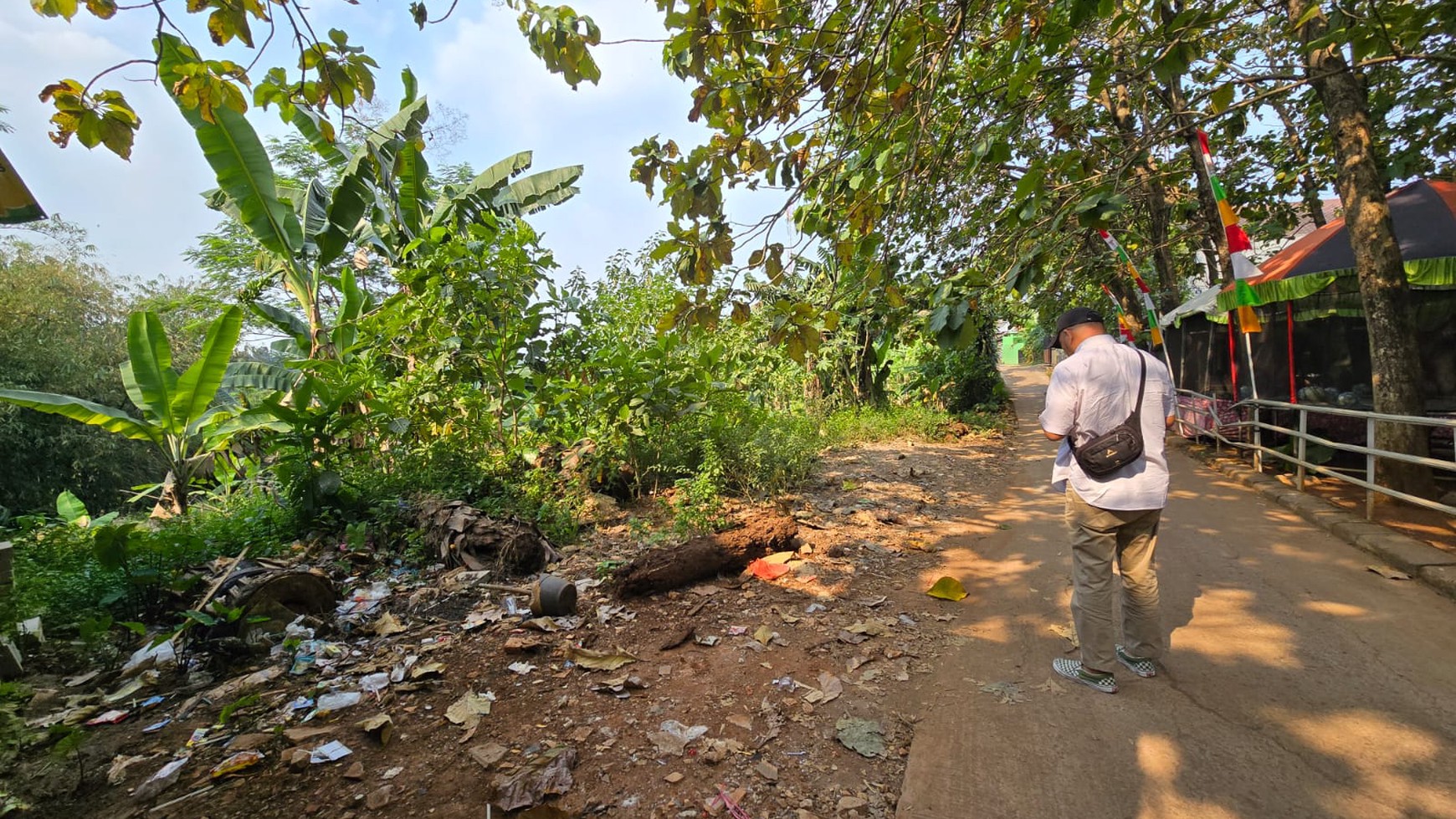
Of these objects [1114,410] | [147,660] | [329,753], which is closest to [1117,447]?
[1114,410]

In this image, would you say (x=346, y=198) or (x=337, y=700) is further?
(x=346, y=198)

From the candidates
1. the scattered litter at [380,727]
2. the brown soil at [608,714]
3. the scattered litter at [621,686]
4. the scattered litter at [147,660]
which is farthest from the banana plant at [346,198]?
the scattered litter at [621,686]

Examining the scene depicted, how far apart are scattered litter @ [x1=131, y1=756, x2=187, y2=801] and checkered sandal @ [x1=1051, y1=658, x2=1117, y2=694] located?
377 cm

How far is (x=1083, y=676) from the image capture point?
2885mm

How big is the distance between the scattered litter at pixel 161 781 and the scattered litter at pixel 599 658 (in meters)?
1.55

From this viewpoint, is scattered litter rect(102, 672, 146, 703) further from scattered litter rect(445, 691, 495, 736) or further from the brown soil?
scattered litter rect(445, 691, 495, 736)

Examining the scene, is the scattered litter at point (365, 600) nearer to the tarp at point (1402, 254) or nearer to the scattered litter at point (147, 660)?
the scattered litter at point (147, 660)

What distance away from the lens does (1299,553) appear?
4465mm

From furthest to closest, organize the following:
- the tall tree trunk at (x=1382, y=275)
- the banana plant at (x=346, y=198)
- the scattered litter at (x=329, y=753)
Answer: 1. the banana plant at (x=346, y=198)
2. the tall tree trunk at (x=1382, y=275)
3. the scattered litter at (x=329, y=753)

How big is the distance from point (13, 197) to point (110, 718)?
218 cm

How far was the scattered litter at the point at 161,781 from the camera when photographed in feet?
7.14

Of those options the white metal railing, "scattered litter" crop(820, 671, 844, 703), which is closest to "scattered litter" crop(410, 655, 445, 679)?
"scattered litter" crop(820, 671, 844, 703)

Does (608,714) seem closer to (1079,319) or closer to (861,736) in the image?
(861,736)

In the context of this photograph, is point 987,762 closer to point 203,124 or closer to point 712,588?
point 712,588
